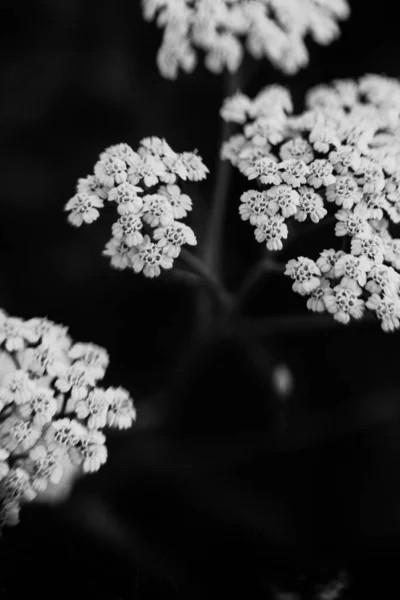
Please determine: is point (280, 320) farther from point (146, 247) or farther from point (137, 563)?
point (137, 563)

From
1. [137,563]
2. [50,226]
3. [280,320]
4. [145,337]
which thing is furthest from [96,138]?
[137,563]

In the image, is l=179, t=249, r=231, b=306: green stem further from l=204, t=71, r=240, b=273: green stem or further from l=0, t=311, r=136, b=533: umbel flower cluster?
l=0, t=311, r=136, b=533: umbel flower cluster

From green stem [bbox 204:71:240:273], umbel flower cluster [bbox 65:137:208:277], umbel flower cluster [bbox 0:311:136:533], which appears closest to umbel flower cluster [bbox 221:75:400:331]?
umbel flower cluster [bbox 65:137:208:277]

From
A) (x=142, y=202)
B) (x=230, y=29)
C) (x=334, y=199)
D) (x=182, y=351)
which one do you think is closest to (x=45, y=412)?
(x=142, y=202)

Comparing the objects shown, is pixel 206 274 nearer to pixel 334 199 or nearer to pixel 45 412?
pixel 334 199

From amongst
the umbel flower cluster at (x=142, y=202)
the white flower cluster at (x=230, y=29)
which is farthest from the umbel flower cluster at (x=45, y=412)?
the white flower cluster at (x=230, y=29)
